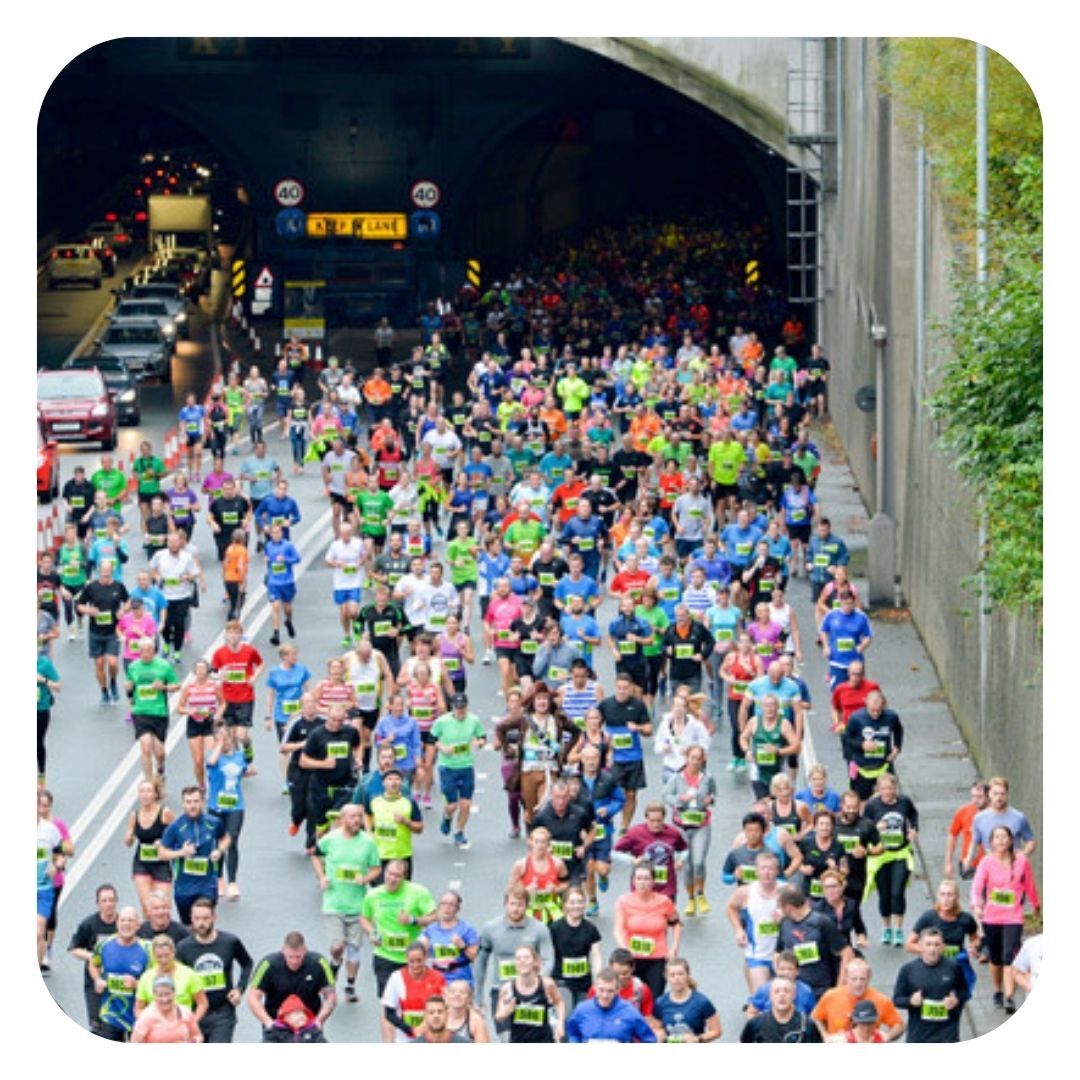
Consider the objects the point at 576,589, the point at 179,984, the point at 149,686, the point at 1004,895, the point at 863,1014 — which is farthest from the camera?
the point at 576,589

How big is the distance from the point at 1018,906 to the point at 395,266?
4586 cm

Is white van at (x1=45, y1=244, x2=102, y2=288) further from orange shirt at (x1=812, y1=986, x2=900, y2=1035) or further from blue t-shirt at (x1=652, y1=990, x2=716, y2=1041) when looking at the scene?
orange shirt at (x1=812, y1=986, x2=900, y2=1035)

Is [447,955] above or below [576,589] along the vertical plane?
below

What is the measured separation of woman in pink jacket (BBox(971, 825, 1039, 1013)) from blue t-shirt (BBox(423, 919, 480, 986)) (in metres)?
3.31

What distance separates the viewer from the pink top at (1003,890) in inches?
770

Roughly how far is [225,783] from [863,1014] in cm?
618

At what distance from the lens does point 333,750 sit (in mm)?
22547

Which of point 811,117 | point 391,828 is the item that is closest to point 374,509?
point 391,828

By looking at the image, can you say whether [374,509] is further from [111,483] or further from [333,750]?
[333,750]

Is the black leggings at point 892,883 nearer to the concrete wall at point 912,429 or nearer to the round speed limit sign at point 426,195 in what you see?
the concrete wall at point 912,429

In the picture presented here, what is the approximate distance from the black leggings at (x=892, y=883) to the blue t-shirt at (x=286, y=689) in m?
5.73

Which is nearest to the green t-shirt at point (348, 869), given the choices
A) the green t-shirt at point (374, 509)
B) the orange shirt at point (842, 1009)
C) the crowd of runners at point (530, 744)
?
the crowd of runners at point (530, 744)

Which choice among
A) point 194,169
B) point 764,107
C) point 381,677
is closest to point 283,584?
point 381,677

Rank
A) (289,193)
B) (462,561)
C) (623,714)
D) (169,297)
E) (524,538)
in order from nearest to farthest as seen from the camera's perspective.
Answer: (623,714)
(524,538)
(462,561)
(289,193)
(169,297)
